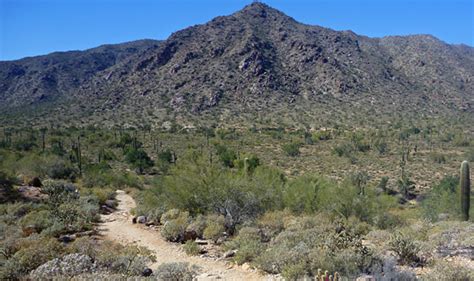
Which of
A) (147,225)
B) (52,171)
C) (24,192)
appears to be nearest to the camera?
(147,225)

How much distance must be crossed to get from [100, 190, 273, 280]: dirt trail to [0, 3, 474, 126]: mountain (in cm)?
5941

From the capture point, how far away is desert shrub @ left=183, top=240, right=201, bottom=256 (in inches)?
473

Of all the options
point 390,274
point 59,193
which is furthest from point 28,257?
point 59,193

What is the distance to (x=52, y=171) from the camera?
2825 cm

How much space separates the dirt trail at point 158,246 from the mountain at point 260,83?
59.4 metres

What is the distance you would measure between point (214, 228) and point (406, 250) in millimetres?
5958

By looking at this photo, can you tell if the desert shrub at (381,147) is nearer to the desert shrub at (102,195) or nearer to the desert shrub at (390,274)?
the desert shrub at (102,195)

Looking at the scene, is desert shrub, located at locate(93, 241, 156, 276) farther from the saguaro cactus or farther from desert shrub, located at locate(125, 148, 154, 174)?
desert shrub, located at locate(125, 148, 154, 174)

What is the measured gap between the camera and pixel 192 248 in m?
12.1

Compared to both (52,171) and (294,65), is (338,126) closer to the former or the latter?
(294,65)

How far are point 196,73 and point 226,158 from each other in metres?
54.4

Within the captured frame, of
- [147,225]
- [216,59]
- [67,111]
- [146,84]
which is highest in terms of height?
[216,59]

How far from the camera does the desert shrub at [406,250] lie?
400 inches

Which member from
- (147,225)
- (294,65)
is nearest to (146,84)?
(294,65)
